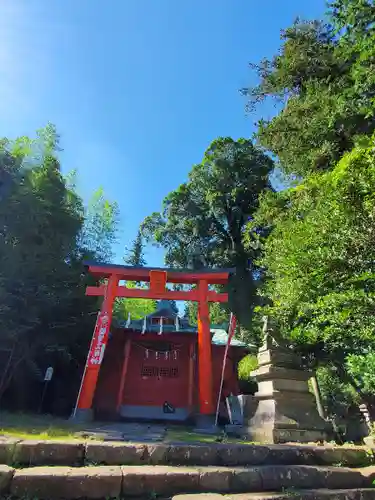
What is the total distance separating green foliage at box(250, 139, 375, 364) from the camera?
553 centimetres

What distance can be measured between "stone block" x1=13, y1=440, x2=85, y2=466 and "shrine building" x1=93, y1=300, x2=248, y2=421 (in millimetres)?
9929

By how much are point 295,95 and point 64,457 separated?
1564 cm

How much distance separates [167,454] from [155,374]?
1040cm

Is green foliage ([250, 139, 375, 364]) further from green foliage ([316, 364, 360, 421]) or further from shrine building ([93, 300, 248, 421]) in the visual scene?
green foliage ([316, 364, 360, 421])

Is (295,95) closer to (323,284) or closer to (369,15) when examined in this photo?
(369,15)

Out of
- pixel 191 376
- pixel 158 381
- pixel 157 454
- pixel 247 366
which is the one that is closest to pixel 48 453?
pixel 157 454

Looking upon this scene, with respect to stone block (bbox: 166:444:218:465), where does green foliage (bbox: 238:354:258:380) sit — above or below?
above

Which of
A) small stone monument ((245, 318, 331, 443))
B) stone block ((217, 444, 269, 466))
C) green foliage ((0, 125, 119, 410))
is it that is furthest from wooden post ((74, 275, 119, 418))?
stone block ((217, 444, 269, 466))

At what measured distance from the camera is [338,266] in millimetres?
6148

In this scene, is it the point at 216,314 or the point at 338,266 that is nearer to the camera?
the point at 338,266

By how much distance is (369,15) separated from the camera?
8398 millimetres

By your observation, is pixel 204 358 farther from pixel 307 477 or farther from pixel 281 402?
pixel 307 477

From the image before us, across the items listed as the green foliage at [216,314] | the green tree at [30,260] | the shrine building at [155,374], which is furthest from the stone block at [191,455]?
the green foliage at [216,314]

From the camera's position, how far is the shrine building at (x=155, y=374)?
44.0ft
